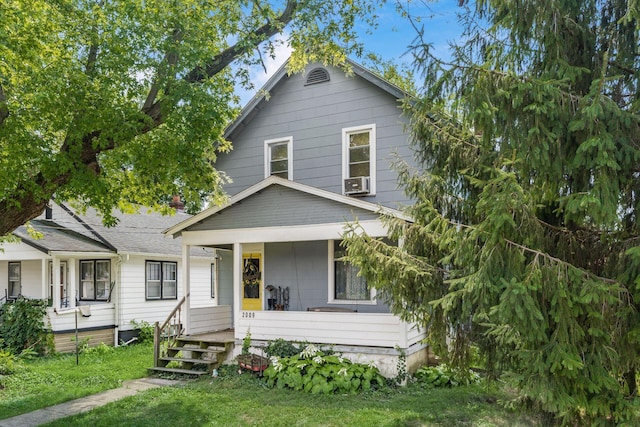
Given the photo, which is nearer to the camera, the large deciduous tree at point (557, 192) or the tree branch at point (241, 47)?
the large deciduous tree at point (557, 192)

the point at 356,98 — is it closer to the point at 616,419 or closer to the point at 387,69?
the point at 387,69

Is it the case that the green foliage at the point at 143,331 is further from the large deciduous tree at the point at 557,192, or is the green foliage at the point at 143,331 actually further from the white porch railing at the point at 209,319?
the large deciduous tree at the point at 557,192

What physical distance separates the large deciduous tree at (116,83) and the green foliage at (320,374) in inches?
153

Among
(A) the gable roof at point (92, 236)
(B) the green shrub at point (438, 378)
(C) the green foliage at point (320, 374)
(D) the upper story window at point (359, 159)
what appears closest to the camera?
(C) the green foliage at point (320, 374)

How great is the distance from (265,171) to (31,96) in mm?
6358

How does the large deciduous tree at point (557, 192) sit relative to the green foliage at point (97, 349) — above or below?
above

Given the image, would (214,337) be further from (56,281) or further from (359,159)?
(56,281)

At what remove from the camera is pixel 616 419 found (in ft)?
15.0

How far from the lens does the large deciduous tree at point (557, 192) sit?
13.9 feet

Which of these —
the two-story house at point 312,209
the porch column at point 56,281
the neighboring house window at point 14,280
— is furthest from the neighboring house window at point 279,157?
the neighboring house window at point 14,280

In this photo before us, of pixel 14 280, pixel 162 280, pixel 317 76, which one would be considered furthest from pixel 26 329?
pixel 317 76

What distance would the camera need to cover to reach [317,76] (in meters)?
12.1

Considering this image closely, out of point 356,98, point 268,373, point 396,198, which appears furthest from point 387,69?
point 268,373

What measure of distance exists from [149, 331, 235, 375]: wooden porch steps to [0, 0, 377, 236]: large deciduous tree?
3.86 m
